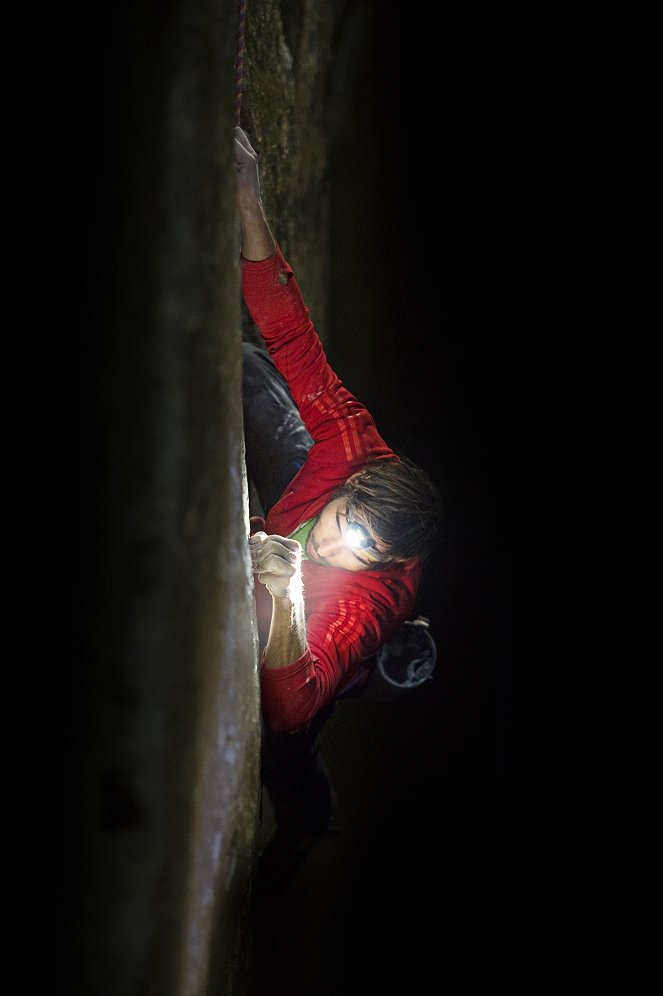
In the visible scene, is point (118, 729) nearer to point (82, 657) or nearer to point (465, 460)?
point (82, 657)

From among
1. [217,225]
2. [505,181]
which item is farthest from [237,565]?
[505,181]

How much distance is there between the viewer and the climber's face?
3.68 feet

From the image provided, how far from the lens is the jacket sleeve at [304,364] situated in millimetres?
1104

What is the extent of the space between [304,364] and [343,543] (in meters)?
0.30

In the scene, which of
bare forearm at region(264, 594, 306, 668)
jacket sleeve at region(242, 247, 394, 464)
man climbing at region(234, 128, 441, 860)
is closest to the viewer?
bare forearm at region(264, 594, 306, 668)

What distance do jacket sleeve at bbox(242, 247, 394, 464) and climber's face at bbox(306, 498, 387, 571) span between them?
0.14 metres

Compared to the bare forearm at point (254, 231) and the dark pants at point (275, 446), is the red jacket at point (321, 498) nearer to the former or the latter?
the bare forearm at point (254, 231)

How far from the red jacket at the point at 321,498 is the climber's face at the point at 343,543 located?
43 mm

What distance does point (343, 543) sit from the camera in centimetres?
113

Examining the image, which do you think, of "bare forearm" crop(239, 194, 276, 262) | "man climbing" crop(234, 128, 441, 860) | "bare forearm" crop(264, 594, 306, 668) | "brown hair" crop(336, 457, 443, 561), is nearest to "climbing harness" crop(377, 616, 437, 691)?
"man climbing" crop(234, 128, 441, 860)

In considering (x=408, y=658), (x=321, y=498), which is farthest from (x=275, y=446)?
(x=408, y=658)

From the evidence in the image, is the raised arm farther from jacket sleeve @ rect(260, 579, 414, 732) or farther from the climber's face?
jacket sleeve @ rect(260, 579, 414, 732)

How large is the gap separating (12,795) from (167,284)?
0.39 m

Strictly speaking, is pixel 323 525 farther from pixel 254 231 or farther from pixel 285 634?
pixel 254 231
